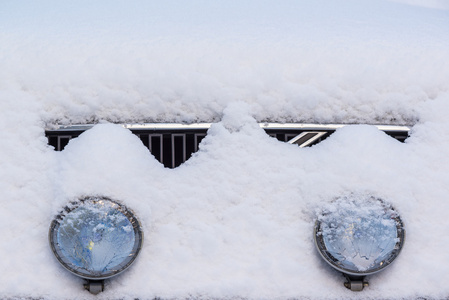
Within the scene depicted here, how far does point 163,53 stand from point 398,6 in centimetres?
132

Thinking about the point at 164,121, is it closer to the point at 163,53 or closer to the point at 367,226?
the point at 163,53

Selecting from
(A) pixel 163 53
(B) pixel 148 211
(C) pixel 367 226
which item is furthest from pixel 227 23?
(C) pixel 367 226

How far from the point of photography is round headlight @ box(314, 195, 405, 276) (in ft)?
4.50

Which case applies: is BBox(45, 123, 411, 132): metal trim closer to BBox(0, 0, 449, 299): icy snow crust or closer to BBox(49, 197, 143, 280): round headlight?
BBox(0, 0, 449, 299): icy snow crust

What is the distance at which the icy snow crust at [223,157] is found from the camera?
1.45 metres

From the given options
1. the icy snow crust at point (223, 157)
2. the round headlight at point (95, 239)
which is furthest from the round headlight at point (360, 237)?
the round headlight at point (95, 239)

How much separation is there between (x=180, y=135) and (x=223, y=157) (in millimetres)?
178

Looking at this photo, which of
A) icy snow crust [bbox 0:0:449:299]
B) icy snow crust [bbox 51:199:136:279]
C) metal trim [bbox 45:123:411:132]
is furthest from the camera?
metal trim [bbox 45:123:411:132]

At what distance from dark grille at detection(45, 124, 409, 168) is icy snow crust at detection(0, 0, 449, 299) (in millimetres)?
35

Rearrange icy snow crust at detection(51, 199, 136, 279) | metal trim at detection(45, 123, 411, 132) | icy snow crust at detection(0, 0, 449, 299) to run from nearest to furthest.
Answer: icy snow crust at detection(51, 199, 136, 279) < icy snow crust at detection(0, 0, 449, 299) < metal trim at detection(45, 123, 411, 132)

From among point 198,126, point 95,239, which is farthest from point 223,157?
point 95,239

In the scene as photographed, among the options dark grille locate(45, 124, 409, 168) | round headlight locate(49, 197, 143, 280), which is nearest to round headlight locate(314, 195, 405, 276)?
dark grille locate(45, 124, 409, 168)

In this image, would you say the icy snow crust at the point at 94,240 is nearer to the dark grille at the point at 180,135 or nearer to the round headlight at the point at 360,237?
the dark grille at the point at 180,135

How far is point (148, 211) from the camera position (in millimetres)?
1467
